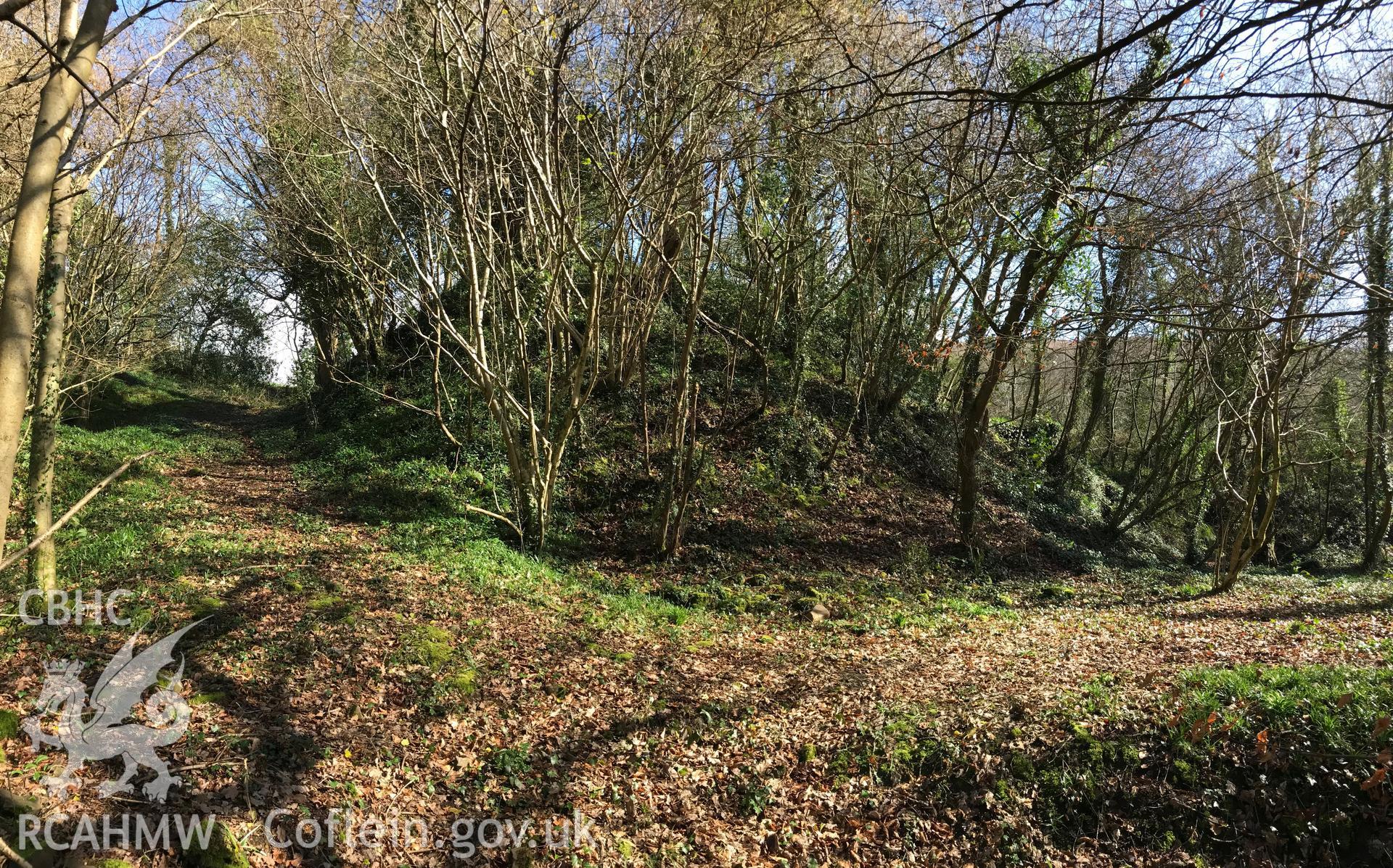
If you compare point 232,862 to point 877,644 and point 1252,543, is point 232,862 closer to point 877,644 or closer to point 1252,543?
point 877,644

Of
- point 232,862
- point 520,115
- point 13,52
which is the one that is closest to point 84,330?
point 13,52

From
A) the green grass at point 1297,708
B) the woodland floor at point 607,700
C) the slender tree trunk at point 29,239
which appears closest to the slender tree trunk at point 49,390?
the woodland floor at point 607,700

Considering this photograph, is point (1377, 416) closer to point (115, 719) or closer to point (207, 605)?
point (207, 605)

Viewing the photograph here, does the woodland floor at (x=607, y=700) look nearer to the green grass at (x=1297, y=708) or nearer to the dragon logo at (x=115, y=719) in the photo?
the dragon logo at (x=115, y=719)

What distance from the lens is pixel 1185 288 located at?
8148 mm

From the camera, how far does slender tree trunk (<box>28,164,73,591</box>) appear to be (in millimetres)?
5477

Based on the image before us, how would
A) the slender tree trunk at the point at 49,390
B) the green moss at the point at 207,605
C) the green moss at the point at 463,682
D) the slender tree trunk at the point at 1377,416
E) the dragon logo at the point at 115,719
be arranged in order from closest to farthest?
the dragon logo at the point at 115,719
the slender tree trunk at the point at 49,390
the green moss at the point at 463,682
the green moss at the point at 207,605
the slender tree trunk at the point at 1377,416

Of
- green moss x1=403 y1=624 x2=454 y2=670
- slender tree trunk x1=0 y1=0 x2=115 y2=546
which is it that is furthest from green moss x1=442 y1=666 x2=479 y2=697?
slender tree trunk x1=0 y1=0 x2=115 y2=546

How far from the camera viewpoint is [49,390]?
5781 mm

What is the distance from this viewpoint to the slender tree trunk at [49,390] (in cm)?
548

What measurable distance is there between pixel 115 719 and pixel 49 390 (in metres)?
3.07

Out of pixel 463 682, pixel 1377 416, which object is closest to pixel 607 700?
pixel 463 682

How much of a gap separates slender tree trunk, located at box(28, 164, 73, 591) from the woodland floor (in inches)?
26.8

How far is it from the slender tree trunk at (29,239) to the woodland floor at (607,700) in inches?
92.3
